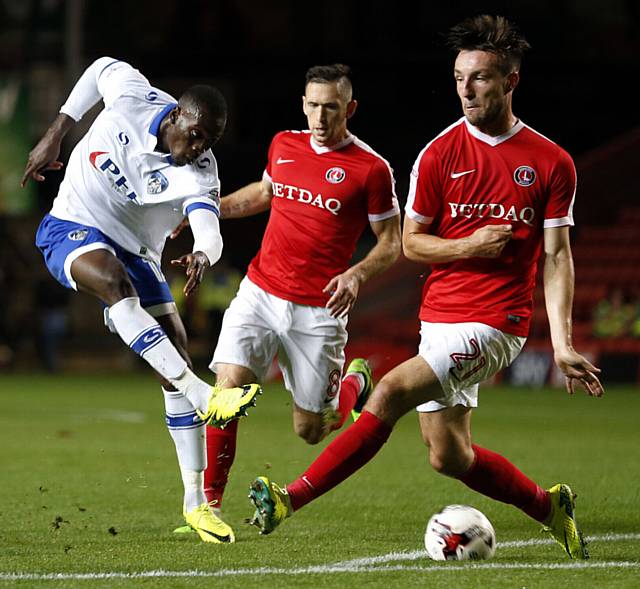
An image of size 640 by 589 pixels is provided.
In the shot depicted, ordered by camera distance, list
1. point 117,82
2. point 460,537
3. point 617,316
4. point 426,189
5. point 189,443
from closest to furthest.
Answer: point 460,537 < point 426,189 < point 189,443 < point 117,82 < point 617,316

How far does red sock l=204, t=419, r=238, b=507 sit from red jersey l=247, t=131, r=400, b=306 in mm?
814

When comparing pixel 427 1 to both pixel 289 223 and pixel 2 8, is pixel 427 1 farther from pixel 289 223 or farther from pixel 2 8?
pixel 289 223

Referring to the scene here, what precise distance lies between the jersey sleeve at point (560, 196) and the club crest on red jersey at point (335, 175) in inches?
57.1

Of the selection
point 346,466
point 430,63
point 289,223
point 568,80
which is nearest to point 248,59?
point 430,63

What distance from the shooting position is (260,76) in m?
24.7

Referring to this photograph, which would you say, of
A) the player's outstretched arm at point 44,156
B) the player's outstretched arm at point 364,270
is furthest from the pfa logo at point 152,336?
the player's outstretched arm at point 44,156

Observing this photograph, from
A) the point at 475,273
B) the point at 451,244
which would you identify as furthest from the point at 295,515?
the point at 451,244

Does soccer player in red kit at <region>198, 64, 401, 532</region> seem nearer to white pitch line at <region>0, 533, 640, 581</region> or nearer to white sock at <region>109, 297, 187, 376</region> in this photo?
white sock at <region>109, 297, 187, 376</region>

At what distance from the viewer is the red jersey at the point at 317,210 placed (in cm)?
668

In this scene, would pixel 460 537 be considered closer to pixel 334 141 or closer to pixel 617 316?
pixel 334 141

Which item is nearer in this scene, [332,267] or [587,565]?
[587,565]

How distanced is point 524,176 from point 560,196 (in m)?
0.17

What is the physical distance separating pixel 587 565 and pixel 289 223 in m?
2.50

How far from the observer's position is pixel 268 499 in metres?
5.23
